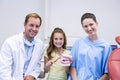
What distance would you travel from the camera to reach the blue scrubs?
168cm

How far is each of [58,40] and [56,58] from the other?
0.17 meters

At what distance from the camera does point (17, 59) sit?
181 cm

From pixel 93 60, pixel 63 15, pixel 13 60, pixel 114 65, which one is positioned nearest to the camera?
pixel 114 65

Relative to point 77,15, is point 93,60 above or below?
below

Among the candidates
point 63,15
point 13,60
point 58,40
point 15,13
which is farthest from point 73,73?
point 15,13

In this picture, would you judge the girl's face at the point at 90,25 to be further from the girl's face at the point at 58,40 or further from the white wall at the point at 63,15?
the white wall at the point at 63,15

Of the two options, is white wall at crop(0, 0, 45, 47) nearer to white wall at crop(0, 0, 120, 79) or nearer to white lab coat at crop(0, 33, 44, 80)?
white wall at crop(0, 0, 120, 79)

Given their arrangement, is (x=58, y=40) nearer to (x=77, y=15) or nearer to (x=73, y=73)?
(x=73, y=73)

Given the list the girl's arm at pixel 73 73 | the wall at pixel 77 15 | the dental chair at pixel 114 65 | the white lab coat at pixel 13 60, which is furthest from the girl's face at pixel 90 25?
the wall at pixel 77 15

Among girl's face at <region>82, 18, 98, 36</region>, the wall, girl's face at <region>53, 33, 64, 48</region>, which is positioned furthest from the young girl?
the wall

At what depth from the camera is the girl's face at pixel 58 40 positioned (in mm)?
1898

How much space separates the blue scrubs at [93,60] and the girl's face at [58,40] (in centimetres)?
24

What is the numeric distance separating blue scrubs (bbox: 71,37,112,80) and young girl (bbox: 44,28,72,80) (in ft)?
0.41

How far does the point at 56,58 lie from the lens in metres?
1.85
